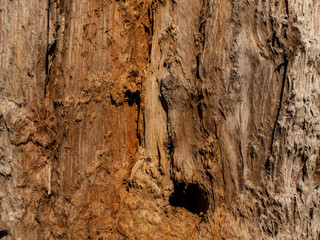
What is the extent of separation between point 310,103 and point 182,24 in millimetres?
992

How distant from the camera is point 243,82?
183 centimetres

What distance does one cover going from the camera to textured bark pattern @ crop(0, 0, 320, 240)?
177 centimetres

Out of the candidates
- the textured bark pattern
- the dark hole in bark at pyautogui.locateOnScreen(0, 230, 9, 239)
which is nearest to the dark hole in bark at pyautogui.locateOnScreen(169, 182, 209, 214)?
the textured bark pattern

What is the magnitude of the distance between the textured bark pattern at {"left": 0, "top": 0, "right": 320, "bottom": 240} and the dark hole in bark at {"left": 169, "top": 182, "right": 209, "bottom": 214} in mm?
10

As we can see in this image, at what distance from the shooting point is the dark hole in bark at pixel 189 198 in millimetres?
1975

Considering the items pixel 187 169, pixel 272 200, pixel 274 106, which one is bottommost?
pixel 272 200

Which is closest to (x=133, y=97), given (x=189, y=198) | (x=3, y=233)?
(x=189, y=198)

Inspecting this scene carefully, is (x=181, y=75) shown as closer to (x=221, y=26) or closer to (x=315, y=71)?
(x=221, y=26)

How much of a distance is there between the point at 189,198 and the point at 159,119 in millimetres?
620

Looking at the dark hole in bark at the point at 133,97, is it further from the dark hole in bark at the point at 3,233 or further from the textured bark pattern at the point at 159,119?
the dark hole in bark at the point at 3,233

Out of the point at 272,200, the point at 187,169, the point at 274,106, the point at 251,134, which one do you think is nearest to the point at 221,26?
the point at 274,106

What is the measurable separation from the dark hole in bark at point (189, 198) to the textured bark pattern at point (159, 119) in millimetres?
10

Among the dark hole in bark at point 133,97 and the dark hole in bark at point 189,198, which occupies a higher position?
the dark hole in bark at point 133,97

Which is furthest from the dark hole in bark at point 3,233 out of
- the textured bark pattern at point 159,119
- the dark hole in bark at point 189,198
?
the dark hole in bark at point 189,198
